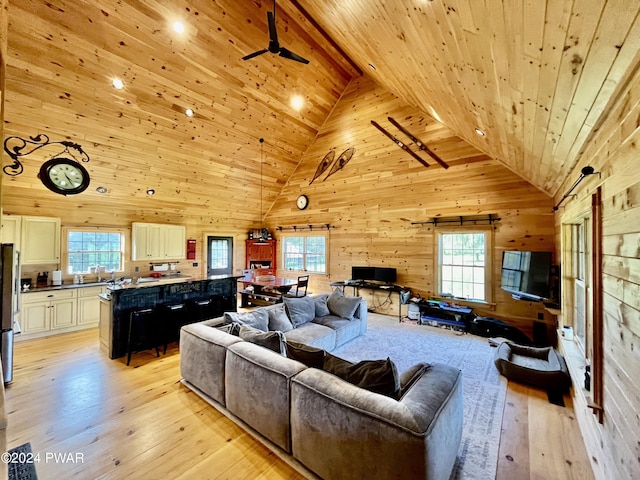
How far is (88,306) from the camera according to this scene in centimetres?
550

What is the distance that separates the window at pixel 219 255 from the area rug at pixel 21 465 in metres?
6.40

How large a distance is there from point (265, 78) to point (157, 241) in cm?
467

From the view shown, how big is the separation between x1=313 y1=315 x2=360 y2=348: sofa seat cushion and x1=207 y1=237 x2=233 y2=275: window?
4.86m

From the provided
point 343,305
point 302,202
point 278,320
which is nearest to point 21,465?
point 278,320

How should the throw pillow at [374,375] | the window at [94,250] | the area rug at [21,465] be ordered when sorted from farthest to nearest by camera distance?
1. the window at [94,250]
2. the throw pillow at [374,375]
3. the area rug at [21,465]

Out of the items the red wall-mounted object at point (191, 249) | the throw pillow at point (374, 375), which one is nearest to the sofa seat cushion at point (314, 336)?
the throw pillow at point (374, 375)

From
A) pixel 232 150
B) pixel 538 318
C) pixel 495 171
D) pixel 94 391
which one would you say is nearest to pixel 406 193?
pixel 495 171

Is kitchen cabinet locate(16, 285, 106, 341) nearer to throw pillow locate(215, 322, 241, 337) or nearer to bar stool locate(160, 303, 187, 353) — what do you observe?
bar stool locate(160, 303, 187, 353)

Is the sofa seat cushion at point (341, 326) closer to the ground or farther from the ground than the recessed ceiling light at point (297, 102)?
closer to the ground

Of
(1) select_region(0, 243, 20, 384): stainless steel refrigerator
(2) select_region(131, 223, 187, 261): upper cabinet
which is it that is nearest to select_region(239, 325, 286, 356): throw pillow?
(1) select_region(0, 243, 20, 384): stainless steel refrigerator

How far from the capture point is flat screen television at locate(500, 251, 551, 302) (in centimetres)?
430

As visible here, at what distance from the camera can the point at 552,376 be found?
10.4ft

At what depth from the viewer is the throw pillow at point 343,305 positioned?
194 inches

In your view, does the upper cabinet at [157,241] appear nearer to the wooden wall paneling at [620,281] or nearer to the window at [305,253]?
the window at [305,253]
